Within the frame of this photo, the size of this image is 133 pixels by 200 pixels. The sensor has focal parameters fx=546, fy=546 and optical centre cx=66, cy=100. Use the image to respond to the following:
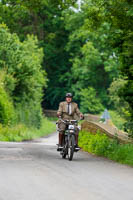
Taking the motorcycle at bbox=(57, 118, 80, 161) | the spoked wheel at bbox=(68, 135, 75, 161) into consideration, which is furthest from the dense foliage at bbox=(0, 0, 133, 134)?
the spoked wheel at bbox=(68, 135, 75, 161)

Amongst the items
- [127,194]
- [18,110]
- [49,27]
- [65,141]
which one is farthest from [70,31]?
[127,194]

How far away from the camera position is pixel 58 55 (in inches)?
2990

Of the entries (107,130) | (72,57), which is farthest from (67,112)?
(72,57)

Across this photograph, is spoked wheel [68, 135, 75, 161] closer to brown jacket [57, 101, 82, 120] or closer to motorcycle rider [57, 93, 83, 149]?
motorcycle rider [57, 93, 83, 149]

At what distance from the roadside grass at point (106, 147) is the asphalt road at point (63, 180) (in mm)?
628

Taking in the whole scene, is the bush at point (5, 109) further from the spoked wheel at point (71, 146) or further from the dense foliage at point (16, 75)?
the spoked wheel at point (71, 146)

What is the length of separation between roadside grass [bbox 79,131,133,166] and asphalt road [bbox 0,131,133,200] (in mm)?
628

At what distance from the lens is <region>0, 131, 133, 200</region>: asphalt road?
28.7 feet

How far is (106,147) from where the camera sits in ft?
55.7

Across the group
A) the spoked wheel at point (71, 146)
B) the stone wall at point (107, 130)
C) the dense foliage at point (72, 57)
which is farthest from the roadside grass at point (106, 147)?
the dense foliage at point (72, 57)

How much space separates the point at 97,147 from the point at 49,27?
57515mm

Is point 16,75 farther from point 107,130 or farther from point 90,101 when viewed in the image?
point 90,101

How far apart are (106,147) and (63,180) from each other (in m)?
6.71

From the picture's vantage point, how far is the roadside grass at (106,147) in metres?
15.0
